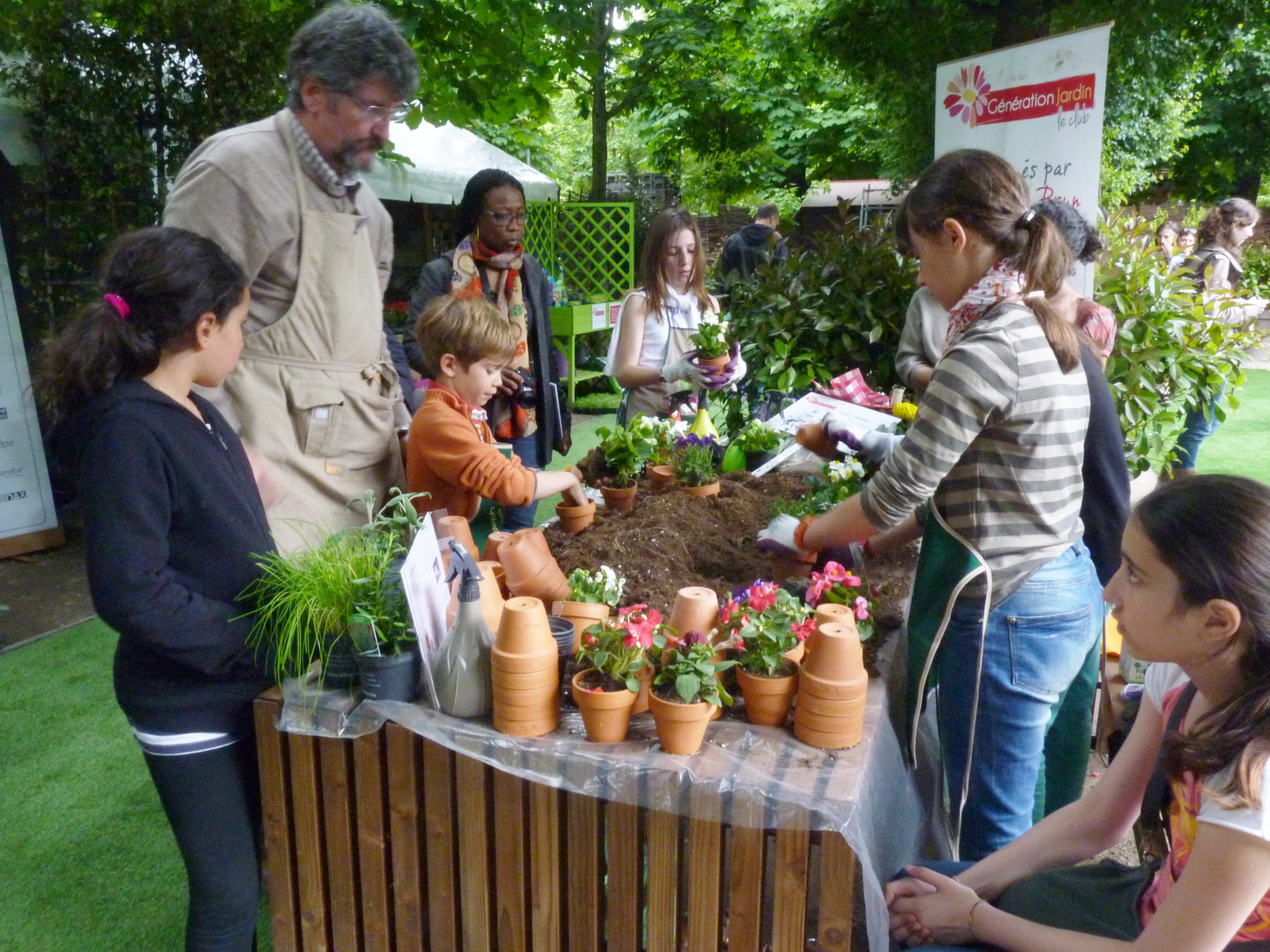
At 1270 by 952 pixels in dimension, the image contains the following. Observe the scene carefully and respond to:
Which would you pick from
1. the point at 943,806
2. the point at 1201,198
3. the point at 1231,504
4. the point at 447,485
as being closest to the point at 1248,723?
the point at 1231,504

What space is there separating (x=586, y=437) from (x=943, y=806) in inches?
236

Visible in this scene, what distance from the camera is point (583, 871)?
153cm

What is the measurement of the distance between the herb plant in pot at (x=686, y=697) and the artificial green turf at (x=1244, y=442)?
5805 mm

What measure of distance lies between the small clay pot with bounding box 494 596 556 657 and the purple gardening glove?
2.03 m

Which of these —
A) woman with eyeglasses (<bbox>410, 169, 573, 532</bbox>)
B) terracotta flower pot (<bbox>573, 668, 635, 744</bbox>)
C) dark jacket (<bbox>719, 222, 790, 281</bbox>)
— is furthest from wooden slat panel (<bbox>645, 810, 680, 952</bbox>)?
dark jacket (<bbox>719, 222, 790, 281</bbox>)

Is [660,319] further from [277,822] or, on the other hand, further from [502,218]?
[277,822]

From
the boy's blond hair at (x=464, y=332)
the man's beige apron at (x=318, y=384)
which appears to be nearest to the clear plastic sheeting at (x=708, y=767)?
the man's beige apron at (x=318, y=384)

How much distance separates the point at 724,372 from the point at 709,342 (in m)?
0.17

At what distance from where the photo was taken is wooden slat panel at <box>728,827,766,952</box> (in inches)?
55.2

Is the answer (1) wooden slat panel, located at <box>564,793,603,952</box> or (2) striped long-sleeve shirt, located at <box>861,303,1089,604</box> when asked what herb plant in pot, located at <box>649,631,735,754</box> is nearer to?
(1) wooden slat panel, located at <box>564,793,603,952</box>

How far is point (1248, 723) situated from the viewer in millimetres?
1149

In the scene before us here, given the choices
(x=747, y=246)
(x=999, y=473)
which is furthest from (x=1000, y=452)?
(x=747, y=246)

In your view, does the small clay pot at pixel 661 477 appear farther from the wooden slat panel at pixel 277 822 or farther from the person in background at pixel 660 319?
the wooden slat panel at pixel 277 822

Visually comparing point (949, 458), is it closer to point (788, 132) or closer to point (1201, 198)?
point (788, 132)
